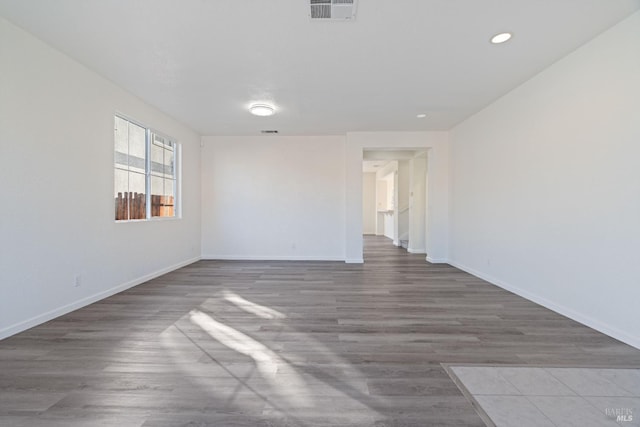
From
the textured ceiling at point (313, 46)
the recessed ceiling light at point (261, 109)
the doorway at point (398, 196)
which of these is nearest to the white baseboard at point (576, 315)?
the textured ceiling at point (313, 46)

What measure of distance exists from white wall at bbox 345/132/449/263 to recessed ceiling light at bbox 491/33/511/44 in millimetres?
3054

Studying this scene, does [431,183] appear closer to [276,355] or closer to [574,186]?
[574,186]

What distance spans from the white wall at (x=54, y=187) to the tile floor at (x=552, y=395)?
11.8 feet

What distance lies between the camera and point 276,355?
82.5 inches

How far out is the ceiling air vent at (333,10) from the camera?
211 centimetres

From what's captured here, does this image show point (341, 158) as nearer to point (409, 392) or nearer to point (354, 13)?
point (354, 13)

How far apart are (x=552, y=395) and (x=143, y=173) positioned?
5.15m

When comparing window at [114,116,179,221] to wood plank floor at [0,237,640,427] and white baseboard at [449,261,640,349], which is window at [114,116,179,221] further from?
white baseboard at [449,261,640,349]

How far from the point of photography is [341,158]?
598cm

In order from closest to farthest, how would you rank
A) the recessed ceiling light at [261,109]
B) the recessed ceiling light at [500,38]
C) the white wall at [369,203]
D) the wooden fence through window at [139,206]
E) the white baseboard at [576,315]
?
the white baseboard at [576,315] < the recessed ceiling light at [500,38] < the wooden fence through window at [139,206] < the recessed ceiling light at [261,109] < the white wall at [369,203]

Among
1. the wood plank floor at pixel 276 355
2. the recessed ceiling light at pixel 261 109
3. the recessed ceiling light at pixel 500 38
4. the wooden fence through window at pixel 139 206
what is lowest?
the wood plank floor at pixel 276 355

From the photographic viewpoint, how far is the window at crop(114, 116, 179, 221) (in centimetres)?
375

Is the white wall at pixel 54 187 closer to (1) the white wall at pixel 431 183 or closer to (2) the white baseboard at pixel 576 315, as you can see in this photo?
(1) the white wall at pixel 431 183

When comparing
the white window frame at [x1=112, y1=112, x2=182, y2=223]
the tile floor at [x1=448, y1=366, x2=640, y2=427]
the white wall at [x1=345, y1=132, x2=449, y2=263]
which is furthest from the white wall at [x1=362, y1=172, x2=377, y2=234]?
the tile floor at [x1=448, y1=366, x2=640, y2=427]
